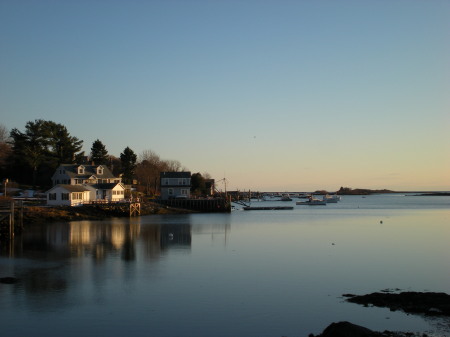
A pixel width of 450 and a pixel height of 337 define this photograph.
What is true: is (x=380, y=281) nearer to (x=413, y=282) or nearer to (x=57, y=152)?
(x=413, y=282)

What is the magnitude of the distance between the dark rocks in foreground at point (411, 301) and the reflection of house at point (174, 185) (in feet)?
253

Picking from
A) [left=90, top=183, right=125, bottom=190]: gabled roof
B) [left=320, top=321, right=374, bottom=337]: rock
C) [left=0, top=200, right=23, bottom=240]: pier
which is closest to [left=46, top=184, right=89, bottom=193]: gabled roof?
[left=90, top=183, right=125, bottom=190]: gabled roof

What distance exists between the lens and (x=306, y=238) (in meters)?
45.8

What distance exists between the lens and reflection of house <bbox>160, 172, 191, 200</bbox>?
96625 mm

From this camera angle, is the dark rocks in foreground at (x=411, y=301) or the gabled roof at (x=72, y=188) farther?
the gabled roof at (x=72, y=188)

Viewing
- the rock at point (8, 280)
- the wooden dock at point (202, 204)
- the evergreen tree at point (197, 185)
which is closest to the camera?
the rock at point (8, 280)

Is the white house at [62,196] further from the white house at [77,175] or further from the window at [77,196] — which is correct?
the white house at [77,175]

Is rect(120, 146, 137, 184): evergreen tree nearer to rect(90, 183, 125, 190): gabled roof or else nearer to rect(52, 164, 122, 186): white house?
rect(52, 164, 122, 186): white house

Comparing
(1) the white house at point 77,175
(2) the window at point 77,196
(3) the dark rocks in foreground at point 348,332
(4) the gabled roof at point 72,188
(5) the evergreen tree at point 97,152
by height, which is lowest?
(3) the dark rocks in foreground at point 348,332

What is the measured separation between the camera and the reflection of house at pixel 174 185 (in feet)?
317

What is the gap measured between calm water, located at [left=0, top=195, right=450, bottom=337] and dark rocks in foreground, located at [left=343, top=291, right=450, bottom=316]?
74cm

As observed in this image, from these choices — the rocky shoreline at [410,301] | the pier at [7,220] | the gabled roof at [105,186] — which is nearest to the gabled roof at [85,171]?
the gabled roof at [105,186]

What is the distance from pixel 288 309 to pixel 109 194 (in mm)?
64372

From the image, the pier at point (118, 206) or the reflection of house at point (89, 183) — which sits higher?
the reflection of house at point (89, 183)
